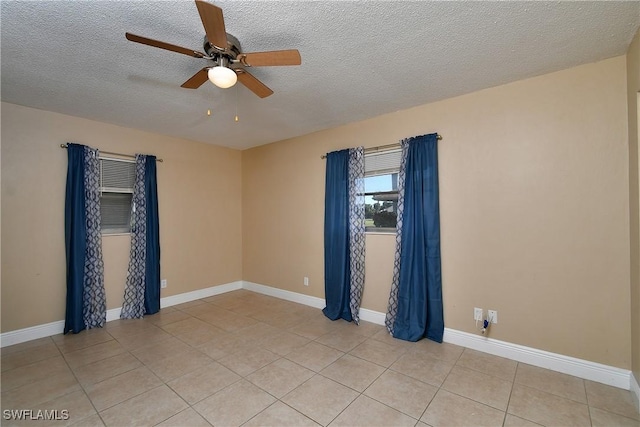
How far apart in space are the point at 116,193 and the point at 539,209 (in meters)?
4.87

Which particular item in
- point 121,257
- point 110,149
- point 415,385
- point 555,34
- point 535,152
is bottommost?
point 415,385

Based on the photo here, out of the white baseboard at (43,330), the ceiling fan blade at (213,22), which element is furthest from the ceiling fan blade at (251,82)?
the white baseboard at (43,330)

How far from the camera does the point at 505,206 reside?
2.64 metres

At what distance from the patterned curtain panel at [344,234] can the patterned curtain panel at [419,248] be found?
57 centimetres

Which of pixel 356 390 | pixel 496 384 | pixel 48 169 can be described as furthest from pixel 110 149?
pixel 496 384

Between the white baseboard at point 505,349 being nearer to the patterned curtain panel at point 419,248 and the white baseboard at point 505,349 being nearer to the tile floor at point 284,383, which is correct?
the tile floor at point 284,383

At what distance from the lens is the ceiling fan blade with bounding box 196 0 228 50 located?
50.7 inches

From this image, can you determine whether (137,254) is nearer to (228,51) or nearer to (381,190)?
(228,51)

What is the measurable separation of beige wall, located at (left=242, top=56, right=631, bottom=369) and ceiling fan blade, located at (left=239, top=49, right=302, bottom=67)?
192cm

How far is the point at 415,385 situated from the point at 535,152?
2.27 metres

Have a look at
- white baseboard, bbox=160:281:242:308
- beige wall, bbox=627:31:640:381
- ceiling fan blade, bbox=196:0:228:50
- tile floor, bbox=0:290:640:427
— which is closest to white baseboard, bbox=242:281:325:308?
white baseboard, bbox=160:281:242:308

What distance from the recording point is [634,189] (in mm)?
2002

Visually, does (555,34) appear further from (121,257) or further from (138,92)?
(121,257)

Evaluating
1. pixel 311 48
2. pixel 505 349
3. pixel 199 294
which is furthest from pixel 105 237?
pixel 505 349
